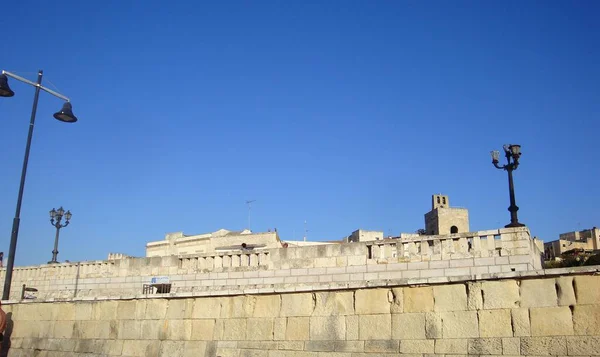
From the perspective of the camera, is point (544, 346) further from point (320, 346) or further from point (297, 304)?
point (297, 304)

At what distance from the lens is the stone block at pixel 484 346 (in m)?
A: 7.84

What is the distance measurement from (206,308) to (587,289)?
6462 millimetres

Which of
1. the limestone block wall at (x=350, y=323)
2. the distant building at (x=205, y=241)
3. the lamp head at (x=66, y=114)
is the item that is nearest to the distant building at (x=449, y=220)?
the distant building at (x=205, y=241)

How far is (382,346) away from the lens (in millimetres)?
8648

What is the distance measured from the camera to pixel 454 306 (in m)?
8.34

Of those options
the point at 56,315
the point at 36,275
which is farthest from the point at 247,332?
the point at 36,275

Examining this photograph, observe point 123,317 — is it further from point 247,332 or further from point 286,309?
point 286,309

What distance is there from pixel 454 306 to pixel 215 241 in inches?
1374

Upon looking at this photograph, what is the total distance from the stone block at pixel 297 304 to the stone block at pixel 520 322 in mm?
3229

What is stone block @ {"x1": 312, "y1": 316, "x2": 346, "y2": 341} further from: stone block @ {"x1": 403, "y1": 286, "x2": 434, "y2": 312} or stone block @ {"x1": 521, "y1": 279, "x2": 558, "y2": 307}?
stone block @ {"x1": 521, "y1": 279, "x2": 558, "y2": 307}

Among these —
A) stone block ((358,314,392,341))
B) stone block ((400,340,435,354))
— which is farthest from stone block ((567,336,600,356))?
stone block ((358,314,392,341))

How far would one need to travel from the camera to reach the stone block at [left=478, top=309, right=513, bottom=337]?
7886 mm

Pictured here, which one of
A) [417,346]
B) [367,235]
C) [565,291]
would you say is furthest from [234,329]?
[367,235]

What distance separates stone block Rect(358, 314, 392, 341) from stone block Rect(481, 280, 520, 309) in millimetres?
1536
